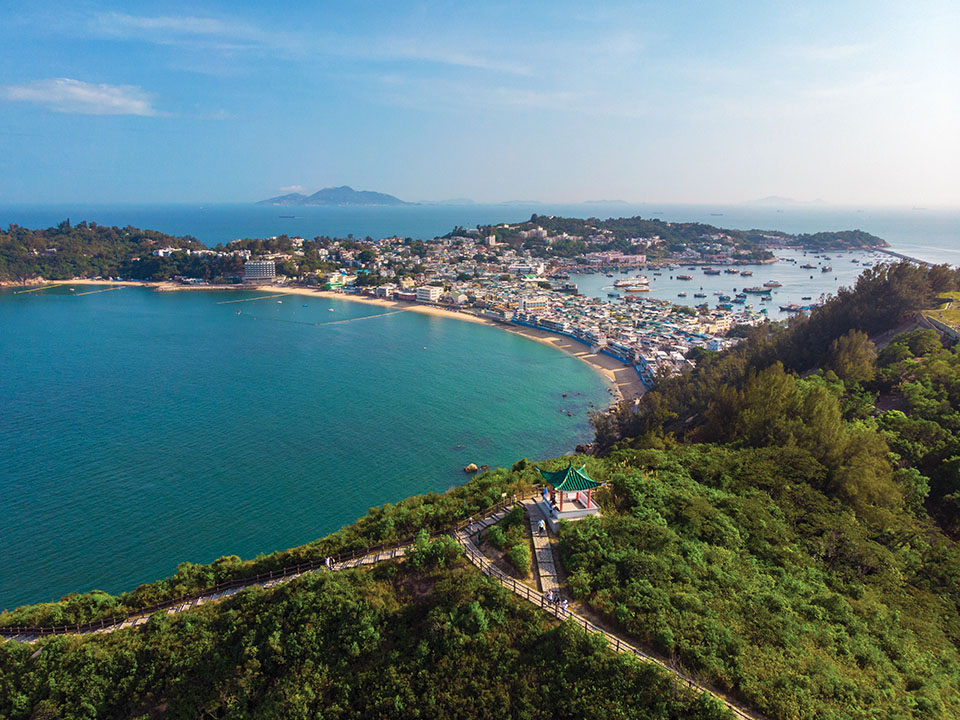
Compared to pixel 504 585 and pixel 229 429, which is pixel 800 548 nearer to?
pixel 504 585

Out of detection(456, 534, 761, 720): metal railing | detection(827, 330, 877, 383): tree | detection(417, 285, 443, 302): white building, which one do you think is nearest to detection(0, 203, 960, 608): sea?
detection(417, 285, 443, 302): white building

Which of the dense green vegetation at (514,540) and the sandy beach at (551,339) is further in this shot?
the sandy beach at (551,339)

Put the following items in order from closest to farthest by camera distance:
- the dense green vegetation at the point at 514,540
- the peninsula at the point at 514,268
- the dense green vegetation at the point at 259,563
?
the dense green vegetation at the point at 514,540, the dense green vegetation at the point at 259,563, the peninsula at the point at 514,268

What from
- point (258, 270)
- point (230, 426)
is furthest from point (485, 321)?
point (258, 270)

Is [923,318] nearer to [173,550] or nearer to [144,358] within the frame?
[173,550]

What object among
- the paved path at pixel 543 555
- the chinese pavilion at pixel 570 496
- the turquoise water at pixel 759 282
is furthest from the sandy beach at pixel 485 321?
the paved path at pixel 543 555

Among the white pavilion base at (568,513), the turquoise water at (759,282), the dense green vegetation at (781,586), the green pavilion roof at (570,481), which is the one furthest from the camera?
the turquoise water at (759,282)

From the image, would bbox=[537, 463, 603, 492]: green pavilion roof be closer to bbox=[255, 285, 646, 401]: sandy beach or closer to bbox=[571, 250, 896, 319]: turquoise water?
bbox=[255, 285, 646, 401]: sandy beach

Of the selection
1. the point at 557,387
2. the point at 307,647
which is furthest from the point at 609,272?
the point at 307,647

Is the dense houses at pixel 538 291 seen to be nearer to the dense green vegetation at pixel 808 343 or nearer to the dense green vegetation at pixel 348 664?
the dense green vegetation at pixel 808 343
